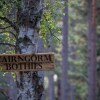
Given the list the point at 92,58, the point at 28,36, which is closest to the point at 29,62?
the point at 28,36

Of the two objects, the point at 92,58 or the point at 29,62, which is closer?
the point at 29,62

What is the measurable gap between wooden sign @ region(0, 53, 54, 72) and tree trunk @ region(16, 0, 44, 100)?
0.14 m

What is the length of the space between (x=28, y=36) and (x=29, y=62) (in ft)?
1.61

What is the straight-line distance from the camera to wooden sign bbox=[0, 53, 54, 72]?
25.6 ft

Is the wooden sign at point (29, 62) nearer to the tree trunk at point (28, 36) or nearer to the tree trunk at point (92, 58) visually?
the tree trunk at point (28, 36)

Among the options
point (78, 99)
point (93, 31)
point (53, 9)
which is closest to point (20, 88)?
point (53, 9)

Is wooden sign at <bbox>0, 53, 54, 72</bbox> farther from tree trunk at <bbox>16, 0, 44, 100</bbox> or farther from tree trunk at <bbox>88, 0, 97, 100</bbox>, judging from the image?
tree trunk at <bbox>88, 0, 97, 100</bbox>

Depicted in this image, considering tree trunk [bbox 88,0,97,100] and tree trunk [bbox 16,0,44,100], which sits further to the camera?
tree trunk [bbox 88,0,97,100]

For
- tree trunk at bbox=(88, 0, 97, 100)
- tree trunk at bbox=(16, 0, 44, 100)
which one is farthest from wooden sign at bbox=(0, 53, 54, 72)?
tree trunk at bbox=(88, 0, 97, 100)

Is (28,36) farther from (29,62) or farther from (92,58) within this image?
(92,58)

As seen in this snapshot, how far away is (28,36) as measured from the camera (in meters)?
7.86

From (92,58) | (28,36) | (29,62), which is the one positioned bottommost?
(92,58)

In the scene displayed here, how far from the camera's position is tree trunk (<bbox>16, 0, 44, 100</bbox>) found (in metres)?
7.86

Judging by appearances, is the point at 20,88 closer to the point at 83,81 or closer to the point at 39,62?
the point at 39,62
